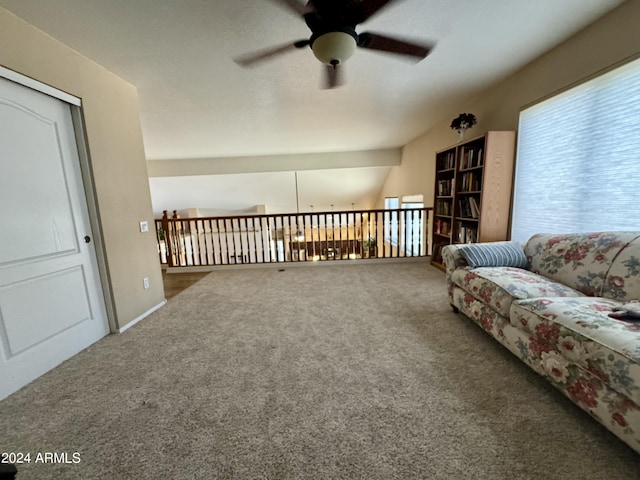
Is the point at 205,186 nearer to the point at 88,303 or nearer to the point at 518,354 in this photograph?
the point at 88,303

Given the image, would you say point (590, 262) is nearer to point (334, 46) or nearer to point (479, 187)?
point (479, 187)

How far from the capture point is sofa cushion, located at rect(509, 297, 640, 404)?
1015 mm

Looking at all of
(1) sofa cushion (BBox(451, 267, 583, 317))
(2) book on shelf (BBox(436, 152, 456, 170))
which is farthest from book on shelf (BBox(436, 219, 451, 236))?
(1) sofa cushion (BBox(451, 267, 583, 317))

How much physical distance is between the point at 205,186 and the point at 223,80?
508 cm

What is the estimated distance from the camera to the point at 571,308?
4.52ft

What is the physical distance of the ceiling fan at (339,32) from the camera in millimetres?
1340

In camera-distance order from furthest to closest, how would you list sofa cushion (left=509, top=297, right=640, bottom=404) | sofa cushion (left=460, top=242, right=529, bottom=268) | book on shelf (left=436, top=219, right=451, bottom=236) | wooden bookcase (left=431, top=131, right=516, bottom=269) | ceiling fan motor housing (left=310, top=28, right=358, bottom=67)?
book on shelf (left=436, top=219, right=451, bottom=236), wooden bookcase (left=431, top=131, right=516, bottom=269), sofa cushion (left=460, top=242, right=529, bottom=268), ceiling fan motor housing (left=310, top=28, right=358, bottom=67), sofa cushion (left=509, top=297, right=640, bottom=404)

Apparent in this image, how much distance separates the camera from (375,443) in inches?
45.1

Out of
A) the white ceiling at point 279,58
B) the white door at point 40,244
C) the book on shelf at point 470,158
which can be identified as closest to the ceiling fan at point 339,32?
the white ceiling at point 279,58

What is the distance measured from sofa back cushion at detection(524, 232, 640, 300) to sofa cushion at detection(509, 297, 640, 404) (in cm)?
18

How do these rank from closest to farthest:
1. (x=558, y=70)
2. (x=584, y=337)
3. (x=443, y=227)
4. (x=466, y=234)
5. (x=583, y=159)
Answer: (x=584, y=337) → (x=583, y=159) → (x=558, y=70) → (x=466, y=234) → (x=443, y=227)

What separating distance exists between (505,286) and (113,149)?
342cm

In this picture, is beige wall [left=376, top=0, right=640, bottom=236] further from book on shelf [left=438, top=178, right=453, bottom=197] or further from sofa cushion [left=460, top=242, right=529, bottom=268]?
sofa cushion [left=460, top=242, right=529, bottom=268]

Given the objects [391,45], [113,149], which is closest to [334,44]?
[391,45]
